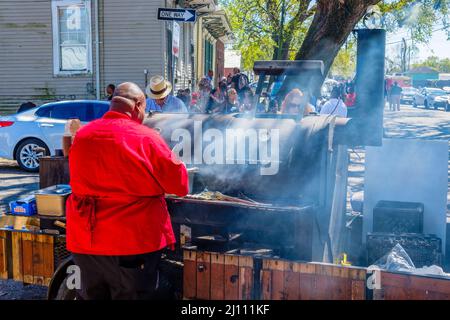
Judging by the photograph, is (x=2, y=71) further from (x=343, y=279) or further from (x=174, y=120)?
(x=343, y=279)

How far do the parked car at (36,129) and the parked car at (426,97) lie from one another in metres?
32.1

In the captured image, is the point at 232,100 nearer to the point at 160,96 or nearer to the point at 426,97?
the point at 160,96

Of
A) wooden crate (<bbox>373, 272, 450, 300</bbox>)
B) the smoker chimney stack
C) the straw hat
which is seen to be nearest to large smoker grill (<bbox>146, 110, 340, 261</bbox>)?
the smoker chimney stack

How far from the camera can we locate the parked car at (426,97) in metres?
39.4

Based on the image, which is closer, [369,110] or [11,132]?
[369,110]

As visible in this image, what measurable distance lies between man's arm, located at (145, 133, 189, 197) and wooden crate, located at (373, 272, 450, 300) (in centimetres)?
138

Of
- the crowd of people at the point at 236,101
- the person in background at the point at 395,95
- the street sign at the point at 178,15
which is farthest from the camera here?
the person in background at the point at 395,95

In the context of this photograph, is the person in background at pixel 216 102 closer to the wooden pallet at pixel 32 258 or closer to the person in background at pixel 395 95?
the wooden pallet at pixel 32 258

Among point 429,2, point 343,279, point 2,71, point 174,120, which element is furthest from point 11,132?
point 429,2

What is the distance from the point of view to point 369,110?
4.73 m

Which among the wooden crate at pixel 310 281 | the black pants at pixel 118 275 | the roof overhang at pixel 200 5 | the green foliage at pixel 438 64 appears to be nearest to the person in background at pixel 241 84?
the roof overhang at pixel 200 5
